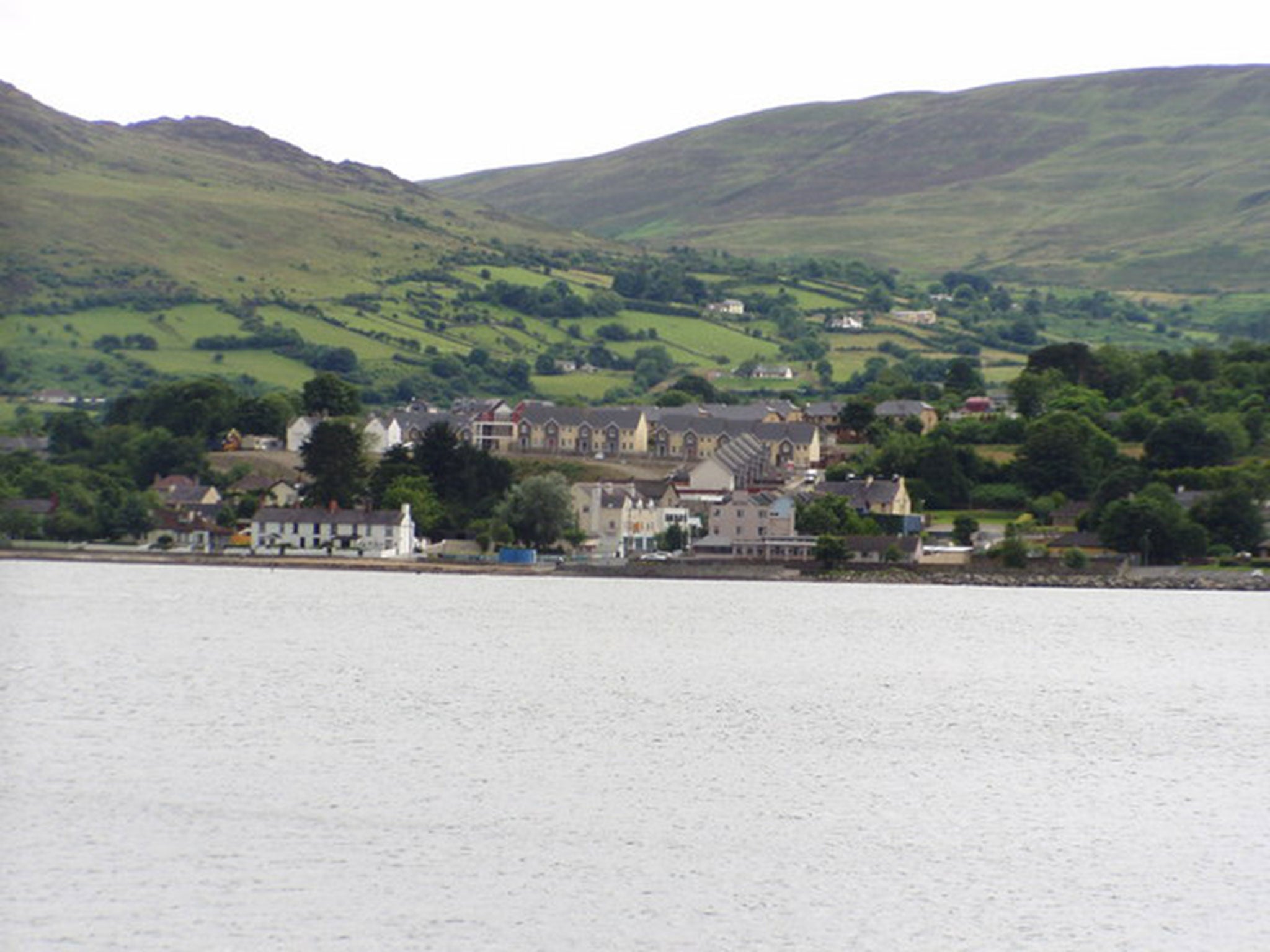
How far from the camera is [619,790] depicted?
30.8m

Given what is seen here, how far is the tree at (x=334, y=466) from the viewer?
87.8 m

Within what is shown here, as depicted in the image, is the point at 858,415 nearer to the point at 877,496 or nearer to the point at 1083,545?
the point at 877,496

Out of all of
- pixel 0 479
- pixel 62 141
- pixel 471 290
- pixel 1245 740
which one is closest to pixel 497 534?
pixel 0 479

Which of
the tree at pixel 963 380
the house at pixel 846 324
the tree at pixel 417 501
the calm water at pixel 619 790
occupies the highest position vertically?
the house at pixel 846 324

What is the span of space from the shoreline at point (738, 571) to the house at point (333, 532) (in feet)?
3.14

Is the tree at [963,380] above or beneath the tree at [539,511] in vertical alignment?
above

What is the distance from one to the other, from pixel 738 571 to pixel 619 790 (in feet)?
165

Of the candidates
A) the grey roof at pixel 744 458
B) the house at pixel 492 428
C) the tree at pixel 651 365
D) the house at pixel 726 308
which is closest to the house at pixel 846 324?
the house at pixel 726 308

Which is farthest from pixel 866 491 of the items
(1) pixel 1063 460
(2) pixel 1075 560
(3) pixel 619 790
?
(3) pixel 619 790

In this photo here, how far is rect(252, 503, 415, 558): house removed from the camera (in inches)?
3312

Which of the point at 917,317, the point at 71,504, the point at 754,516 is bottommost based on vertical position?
the point at 754,516

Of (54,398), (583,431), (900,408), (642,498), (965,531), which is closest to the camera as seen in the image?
(965,531)

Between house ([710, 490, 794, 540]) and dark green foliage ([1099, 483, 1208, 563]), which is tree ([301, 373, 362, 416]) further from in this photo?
dark green foliage ([1099, 483, 1208, 563])

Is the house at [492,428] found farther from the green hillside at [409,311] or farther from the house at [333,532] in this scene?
the green hillside at [409,311]
